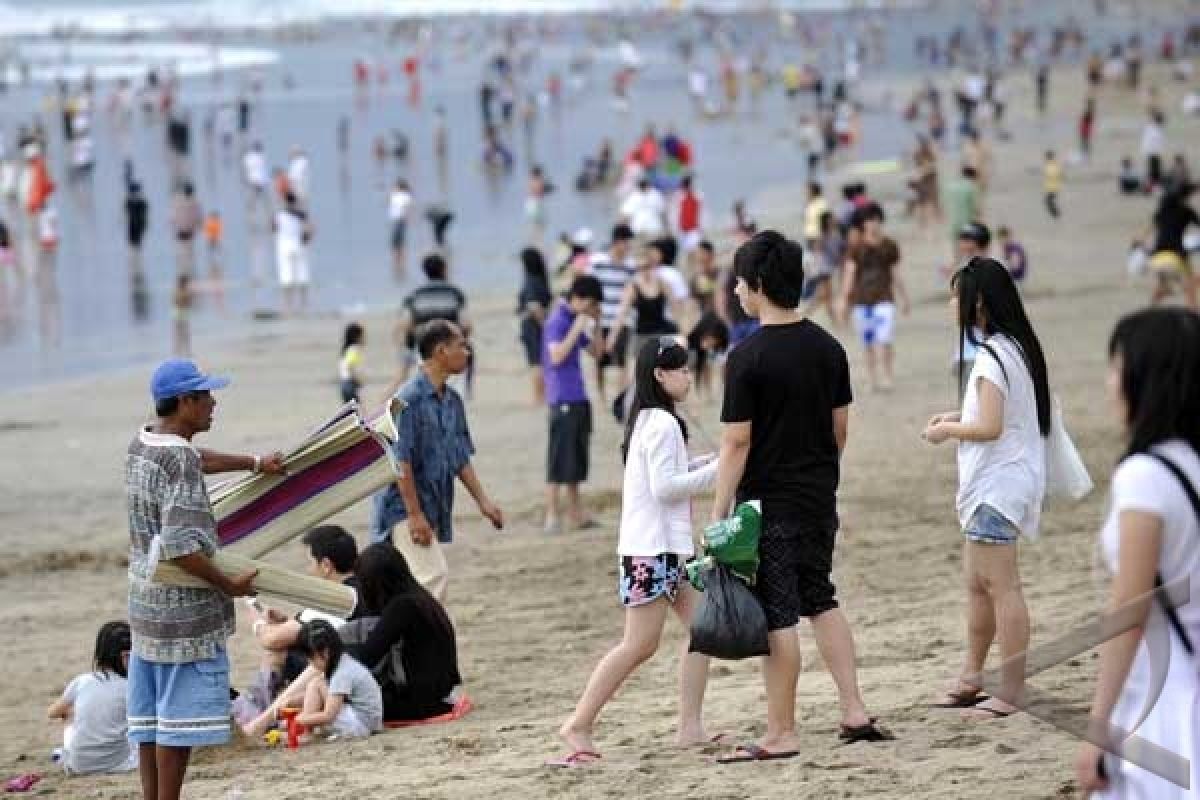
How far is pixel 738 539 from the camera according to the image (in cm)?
663

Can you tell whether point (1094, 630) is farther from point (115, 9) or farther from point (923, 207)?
point (115, 9)

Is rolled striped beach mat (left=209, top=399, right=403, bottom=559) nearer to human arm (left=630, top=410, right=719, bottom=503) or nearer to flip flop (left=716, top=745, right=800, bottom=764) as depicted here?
human arm (left=630, top=410, right=719, bottom=503)

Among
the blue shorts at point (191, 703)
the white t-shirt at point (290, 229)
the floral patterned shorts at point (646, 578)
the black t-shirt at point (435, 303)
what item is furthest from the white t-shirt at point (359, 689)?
the white t-shirt at point (290, 229)

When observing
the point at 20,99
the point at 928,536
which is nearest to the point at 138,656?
the point at 928,536

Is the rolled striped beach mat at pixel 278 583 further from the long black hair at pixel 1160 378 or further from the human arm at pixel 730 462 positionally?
the long black hair at pixel 1160 378

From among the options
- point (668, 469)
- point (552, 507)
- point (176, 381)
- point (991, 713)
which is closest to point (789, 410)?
point (668, 469)

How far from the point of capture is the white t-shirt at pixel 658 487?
7.20 meters

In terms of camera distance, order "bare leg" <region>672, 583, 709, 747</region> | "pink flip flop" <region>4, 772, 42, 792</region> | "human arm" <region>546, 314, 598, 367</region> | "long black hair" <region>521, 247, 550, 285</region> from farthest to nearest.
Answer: "long black hair" <region>521, 247, 550, 285</region> → "human arm" <region>546, 314, 598, 367</region> → "pink flip flop" <region>4, 772, 42, 792</region> → "bare leg" <region>672, 583, 709, 747</region>

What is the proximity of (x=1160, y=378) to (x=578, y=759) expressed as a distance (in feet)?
10.9

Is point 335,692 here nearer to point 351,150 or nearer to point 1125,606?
point 1125,606

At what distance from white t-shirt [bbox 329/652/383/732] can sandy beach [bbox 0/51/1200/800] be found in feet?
0.36

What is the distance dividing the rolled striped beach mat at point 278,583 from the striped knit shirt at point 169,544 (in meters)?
0.04

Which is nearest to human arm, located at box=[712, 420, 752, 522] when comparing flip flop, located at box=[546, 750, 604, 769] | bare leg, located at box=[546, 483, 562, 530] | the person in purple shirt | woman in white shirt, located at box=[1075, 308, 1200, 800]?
flip flop, located at box=[546, 750, 604, 769]

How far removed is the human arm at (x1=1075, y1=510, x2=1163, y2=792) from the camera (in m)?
4.43
